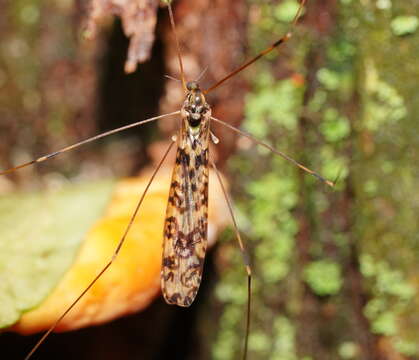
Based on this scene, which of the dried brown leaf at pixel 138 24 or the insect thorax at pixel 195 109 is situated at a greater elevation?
the dried brown leaf at pixel 138 24

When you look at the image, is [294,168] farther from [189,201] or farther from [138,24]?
[138,24]

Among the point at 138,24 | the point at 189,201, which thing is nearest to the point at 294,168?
the point at 189,201

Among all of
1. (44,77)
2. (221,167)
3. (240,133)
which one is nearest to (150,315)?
(221,167)

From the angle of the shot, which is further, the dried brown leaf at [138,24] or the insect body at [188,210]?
the dried brown leaf at [138,24]

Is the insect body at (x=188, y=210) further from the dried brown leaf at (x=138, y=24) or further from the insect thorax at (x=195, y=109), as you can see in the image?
the dried brown leaf at (x=138, y=24)

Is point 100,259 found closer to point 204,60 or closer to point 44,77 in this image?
point 204,60

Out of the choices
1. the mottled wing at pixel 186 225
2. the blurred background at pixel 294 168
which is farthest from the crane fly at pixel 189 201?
the blurred background at pixel 294 168
